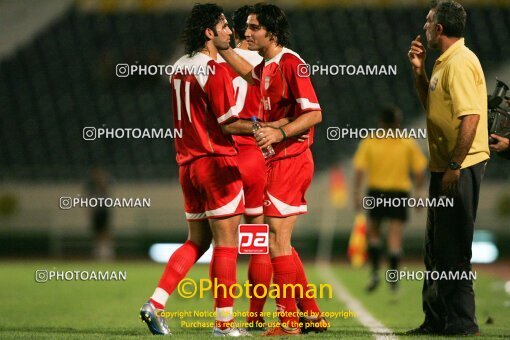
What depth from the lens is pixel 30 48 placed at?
82.8ft

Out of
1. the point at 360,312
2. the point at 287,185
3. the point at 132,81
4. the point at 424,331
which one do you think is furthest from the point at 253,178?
the point at 132,81

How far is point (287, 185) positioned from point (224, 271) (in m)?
0.73

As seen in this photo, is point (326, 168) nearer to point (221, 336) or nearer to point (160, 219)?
point (160, 219)

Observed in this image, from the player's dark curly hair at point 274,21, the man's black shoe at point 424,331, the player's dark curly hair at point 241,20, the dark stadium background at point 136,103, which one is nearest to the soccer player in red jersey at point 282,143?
the player's dark curly hair at point 274,21

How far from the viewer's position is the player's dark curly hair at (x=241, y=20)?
288 inches

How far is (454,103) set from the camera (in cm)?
648

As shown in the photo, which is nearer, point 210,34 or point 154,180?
point 210,34

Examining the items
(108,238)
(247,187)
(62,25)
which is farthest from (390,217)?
(62,25)

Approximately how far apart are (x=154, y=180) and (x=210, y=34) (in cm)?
1372

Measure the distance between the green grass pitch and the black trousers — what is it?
222 millimetres

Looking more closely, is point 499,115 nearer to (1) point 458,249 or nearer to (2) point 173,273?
(1) point 458,249

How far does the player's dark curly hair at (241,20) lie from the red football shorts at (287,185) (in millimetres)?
1113

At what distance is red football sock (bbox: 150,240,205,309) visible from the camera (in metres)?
6.71

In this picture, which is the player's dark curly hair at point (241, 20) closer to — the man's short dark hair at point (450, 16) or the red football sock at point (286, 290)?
the man's short dark hair at point (450, 16)
